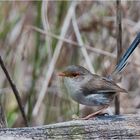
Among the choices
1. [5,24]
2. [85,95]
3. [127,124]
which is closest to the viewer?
[127,124]

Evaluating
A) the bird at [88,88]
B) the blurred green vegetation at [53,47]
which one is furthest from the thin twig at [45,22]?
the bird at [88,88]

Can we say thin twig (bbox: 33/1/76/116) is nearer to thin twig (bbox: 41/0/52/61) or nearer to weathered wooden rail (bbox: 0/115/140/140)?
thin twig (bbox: 41/0/52/61)

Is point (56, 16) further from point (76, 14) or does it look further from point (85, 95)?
point (85, 95)

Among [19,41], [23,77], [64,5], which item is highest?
[64,5]

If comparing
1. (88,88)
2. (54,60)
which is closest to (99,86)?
(88,88)

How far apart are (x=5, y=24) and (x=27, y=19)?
0.94 feet

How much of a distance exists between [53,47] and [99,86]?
4.24 feet

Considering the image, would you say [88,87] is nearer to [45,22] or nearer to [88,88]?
[88,88]

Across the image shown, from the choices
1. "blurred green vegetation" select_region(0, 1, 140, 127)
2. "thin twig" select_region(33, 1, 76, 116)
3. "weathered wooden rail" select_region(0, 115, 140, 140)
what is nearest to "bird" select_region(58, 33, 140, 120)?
"weathered wooden rail" select_region(0, 115, 140, 140)

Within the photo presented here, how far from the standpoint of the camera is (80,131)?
6.42 ft

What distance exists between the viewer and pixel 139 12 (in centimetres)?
404

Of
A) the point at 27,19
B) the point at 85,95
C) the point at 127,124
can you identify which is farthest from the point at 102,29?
the point at 127,124

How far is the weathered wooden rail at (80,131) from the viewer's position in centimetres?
189

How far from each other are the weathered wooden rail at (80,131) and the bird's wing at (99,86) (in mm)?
362
